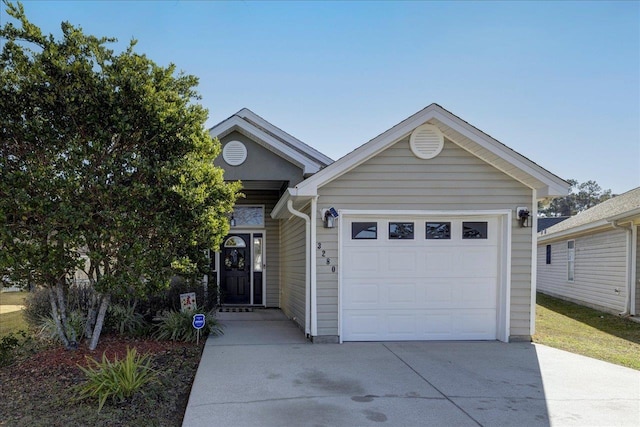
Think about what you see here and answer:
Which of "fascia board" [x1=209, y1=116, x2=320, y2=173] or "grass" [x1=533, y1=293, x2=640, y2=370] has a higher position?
"fascia board" [x1=209, y1=116, x2=320, y2=173]

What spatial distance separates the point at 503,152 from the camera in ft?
23.4

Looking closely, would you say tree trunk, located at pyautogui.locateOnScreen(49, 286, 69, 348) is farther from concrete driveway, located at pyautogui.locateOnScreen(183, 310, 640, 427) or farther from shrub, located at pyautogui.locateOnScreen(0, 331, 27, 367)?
concrete driveway, located at pyautogui.locateOnScreen(183, 310, 640, 427)

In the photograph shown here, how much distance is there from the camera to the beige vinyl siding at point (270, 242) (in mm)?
11539

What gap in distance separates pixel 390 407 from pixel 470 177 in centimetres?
450

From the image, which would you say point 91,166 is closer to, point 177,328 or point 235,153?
point 177,328

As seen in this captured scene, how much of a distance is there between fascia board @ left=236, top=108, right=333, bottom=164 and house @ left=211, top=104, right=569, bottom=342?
395 centimetres

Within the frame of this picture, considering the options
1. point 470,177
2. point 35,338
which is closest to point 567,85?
point 470,177

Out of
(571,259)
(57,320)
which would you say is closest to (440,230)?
(57,320)

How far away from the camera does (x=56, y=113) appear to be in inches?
221

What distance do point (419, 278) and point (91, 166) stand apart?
211 inches

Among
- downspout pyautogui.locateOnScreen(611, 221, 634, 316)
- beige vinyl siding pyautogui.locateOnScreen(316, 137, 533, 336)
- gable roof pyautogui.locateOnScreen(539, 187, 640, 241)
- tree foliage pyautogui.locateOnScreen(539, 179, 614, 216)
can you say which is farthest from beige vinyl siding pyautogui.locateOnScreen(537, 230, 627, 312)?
tree foliage pyautogui.locateOnScreen(539, 179, 614, 216)

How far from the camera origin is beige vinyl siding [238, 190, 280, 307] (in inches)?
454

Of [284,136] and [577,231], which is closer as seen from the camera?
[284,136]

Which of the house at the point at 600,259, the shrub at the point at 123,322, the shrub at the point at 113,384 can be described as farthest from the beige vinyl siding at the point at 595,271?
the shrub at the point at 113,384
